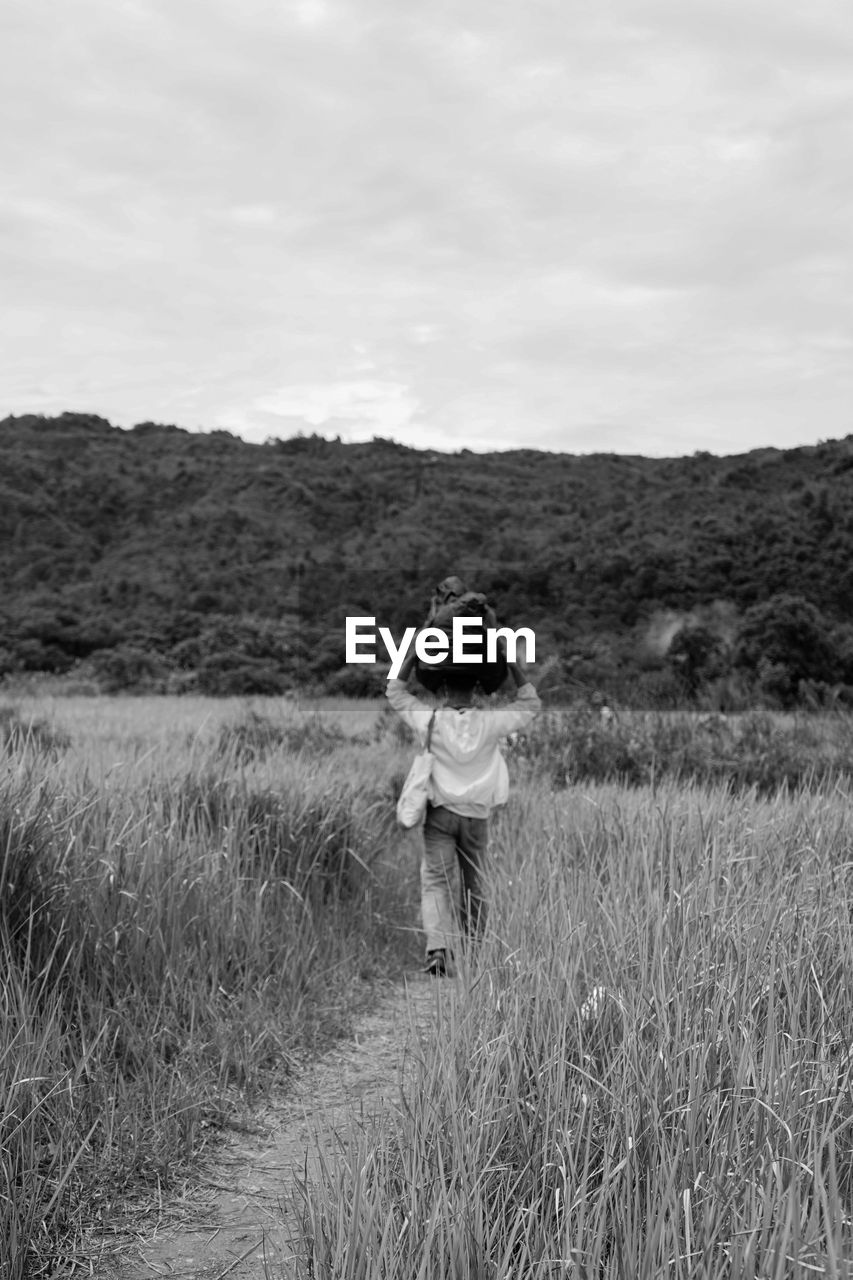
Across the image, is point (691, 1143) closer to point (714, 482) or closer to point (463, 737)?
point (463, 737)

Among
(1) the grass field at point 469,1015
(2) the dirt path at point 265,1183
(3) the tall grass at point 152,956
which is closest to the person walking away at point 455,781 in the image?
(1) the grass field at point 469,1015

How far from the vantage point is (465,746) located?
6.27 metres

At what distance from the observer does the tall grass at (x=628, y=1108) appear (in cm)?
229

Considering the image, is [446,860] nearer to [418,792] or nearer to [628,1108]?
[418,792]

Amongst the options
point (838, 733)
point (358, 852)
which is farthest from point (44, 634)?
point (358, 852)

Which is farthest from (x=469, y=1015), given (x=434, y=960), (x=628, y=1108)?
(x=434, y=960)

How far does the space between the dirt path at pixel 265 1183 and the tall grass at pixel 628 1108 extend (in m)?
0.24

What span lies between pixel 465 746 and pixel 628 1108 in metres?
3.60

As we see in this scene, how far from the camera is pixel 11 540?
4775 cm

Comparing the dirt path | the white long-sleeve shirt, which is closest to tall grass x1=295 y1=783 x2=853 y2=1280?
the dirt path

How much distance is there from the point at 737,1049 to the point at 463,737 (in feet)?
11.1

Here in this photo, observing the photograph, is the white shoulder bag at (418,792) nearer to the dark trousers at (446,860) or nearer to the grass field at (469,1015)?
the dark trousers at (446,860)

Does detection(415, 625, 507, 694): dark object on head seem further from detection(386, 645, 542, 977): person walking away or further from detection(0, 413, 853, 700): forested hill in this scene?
detection(0, 413, 853, 700): forested hill

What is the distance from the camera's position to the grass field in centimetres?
242
